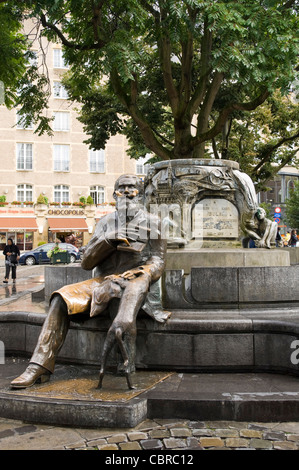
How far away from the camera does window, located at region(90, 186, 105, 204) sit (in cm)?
4667

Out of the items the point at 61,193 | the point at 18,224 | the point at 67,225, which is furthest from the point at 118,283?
the point at 61,193

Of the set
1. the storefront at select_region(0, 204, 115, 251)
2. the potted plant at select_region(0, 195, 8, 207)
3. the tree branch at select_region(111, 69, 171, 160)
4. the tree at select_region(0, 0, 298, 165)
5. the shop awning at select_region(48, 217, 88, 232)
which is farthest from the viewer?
the shop awning at select_region(48, 217, 88, 232)

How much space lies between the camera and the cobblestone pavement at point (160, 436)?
351 cm

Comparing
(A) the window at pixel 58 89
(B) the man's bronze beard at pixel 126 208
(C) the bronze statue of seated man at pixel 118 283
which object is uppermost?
(A) the window at pixel 58 89

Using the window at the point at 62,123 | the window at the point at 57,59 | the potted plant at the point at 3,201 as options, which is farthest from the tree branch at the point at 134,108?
the window at the point at 57,59

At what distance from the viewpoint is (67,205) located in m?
43.2

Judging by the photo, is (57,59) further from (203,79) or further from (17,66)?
(203,79)

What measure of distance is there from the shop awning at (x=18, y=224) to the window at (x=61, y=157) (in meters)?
6.79

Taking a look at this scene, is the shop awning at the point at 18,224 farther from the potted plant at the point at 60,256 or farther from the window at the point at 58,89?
the potted plant at the point at 60,256

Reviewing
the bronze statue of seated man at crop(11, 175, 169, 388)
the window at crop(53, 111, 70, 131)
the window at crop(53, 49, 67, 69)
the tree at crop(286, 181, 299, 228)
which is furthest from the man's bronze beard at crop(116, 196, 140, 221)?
the window at crop(53, 49, 67, 69)

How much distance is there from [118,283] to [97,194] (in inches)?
1676

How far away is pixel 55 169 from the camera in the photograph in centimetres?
4575

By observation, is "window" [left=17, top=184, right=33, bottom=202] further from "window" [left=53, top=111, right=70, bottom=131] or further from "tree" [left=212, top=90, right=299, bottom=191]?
"tree" [left=212, top=90, right=299, bottom=191]
